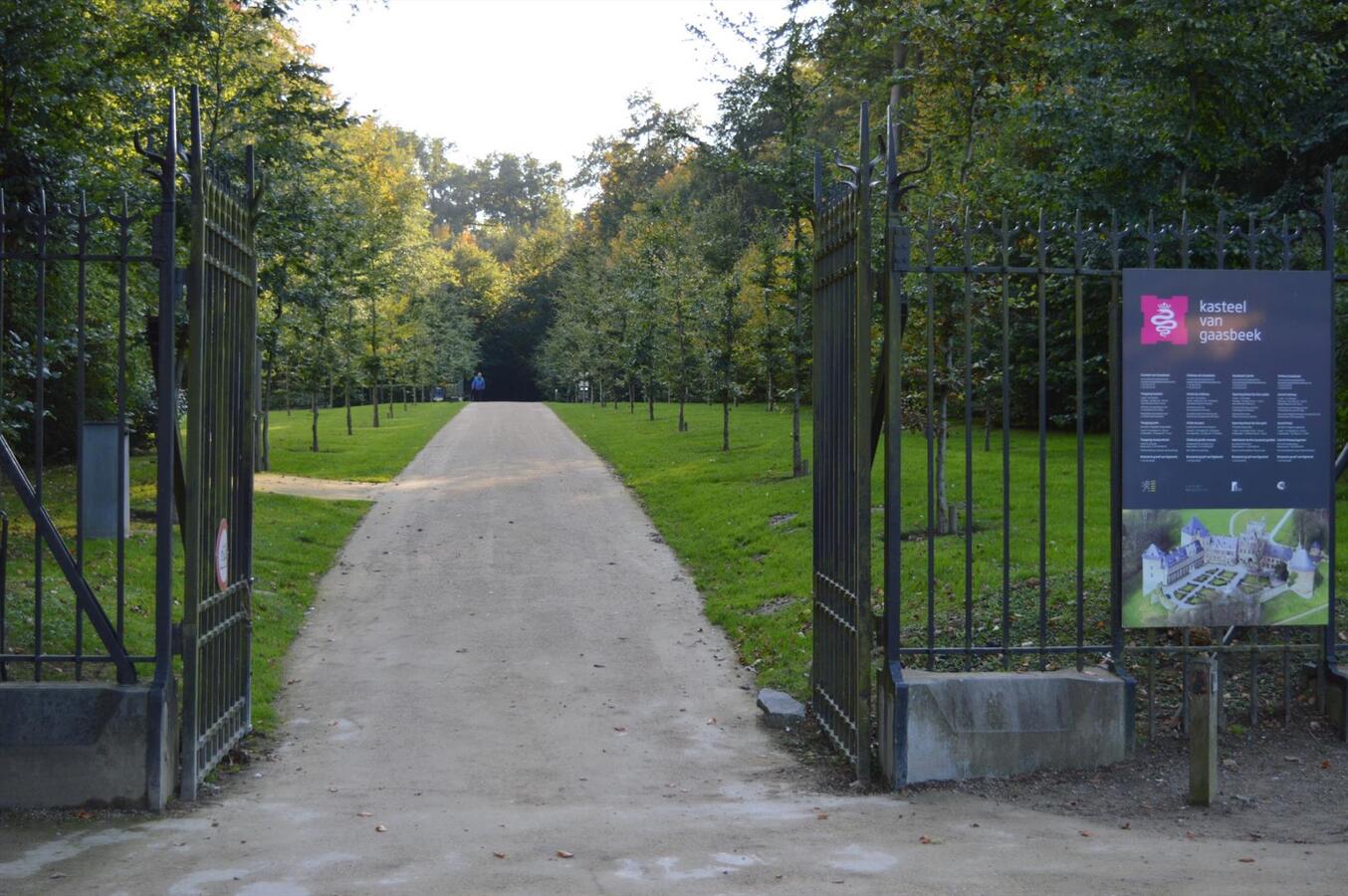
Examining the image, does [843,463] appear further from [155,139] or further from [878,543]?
[155,139]

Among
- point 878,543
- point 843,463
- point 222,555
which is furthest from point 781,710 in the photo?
point 878,543

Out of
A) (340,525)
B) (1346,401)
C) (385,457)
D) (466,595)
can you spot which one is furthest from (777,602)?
(385,457)

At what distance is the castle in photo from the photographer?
23.1 feet

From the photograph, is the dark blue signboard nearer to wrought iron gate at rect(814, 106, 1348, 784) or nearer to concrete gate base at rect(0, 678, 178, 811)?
wrought iron gate at rect(814, 106, 1348, 784)

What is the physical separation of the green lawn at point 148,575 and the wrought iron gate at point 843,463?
3512 millimetres

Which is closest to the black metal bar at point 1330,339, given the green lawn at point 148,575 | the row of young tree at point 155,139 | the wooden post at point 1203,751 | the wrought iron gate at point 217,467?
the wooden post at point 1203,751

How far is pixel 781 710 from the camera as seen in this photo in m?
8.32

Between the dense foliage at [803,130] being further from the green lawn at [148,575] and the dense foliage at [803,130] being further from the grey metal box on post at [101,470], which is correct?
the green lawn at [148,575]

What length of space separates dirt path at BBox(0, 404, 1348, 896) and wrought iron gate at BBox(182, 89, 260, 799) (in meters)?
0.46

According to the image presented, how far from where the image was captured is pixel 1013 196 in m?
13.3

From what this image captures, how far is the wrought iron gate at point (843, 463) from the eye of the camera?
6848 mm

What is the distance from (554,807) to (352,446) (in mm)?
27452

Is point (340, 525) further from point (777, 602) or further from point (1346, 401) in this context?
point (1346, 401)

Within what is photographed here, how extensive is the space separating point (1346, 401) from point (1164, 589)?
6443mm
